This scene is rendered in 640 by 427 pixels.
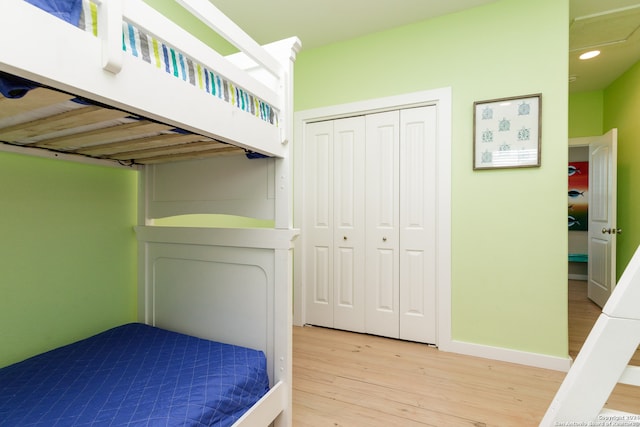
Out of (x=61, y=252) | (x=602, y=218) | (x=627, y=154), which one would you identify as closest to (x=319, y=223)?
(x=61, y=252)

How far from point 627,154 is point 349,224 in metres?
3.11

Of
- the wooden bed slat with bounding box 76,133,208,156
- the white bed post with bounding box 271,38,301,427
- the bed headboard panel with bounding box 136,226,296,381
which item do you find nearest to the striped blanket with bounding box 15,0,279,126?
the white bed post with bounding box 271,38,301,427

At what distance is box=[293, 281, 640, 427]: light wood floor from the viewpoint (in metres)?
1.53

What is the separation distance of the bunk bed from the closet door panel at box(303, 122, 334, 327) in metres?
1.30

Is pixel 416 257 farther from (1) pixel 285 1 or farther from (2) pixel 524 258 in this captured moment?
(1) pixel 285 1

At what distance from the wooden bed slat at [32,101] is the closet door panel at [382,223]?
2.10 meters

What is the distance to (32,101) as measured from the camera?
32.6 inches

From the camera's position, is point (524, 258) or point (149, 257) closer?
point (149, 257)

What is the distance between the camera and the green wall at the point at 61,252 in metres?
1.35

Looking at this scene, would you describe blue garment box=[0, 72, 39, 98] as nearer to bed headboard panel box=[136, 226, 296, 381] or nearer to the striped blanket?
the striped blanket

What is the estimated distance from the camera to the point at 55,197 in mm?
1502

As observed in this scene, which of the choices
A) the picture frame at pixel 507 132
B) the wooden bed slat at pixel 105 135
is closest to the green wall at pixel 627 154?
the picture frame at pixel 507 132

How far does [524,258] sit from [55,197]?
9.06ft

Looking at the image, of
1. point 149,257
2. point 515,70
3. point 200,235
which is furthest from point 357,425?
point 515,70
